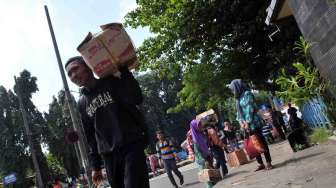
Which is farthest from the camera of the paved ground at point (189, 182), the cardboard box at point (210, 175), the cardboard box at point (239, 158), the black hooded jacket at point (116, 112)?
the paved ground at point (189, 182)

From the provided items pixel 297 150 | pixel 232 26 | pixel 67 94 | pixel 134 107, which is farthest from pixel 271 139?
pixel 134 107

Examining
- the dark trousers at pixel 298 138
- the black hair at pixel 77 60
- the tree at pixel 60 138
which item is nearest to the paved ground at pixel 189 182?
the dark trousers at pixel 298 138

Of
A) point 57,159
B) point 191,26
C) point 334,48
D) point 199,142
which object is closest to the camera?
point 334,48

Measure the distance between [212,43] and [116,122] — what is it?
16.3 metres

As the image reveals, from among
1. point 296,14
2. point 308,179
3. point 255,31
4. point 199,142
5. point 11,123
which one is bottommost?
point 308,179

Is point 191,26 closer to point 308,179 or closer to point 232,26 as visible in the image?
point 232,26

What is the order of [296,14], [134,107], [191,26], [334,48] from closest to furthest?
[134,107], [334,48], [296,14], [191,26]

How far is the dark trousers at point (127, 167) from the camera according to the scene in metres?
4.00

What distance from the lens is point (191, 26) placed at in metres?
19.6

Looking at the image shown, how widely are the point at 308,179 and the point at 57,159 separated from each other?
56139 mm

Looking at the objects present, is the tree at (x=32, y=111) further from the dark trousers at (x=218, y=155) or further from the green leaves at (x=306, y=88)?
the green leaves at (x=306, y=88)

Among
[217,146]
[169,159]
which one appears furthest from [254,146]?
[169,159]

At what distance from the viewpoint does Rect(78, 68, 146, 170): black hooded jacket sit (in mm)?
4145

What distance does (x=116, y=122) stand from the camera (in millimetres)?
4172
